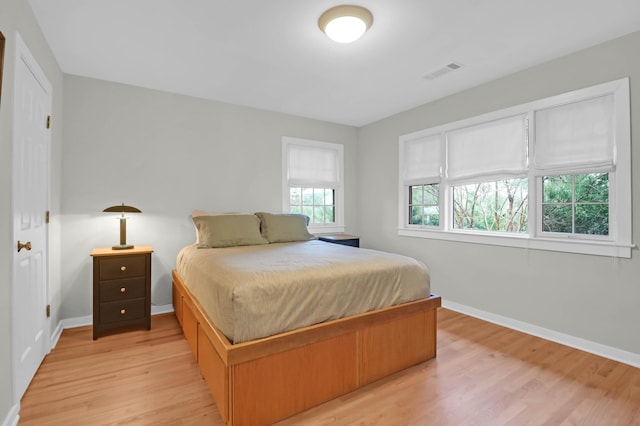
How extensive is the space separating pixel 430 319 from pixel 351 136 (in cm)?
333

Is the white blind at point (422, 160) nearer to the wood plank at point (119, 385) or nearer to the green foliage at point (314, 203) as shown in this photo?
the green foliage at point (314, 203)

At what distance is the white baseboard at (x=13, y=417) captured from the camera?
1.55m

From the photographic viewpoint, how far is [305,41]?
7.98 feet

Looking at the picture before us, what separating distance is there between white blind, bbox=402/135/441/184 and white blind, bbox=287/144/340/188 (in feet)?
3.63

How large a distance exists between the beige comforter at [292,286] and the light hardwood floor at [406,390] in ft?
1.72

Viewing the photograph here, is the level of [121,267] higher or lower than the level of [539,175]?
lower

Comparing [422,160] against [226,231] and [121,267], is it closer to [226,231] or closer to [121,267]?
[226,231]

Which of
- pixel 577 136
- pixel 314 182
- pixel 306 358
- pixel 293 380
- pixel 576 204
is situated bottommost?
pixel 293 380

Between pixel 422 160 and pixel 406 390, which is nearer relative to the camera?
pixel 406 390

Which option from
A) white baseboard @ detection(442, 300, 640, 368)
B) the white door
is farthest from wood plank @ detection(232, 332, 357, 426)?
white baseboard @ detection(442, 300, 640, 368)

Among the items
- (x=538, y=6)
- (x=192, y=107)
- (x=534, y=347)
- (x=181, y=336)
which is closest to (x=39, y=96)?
(x=192, y=107)

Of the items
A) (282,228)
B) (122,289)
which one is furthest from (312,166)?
(122,289)

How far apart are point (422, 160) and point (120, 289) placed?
3659mm

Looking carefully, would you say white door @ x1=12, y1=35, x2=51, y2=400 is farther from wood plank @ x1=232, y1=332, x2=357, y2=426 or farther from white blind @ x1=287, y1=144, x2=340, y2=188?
white blind @ x1=287, y1=144, x2=340, y2=188
